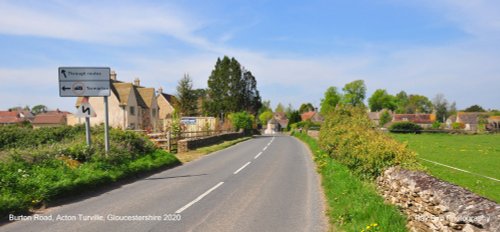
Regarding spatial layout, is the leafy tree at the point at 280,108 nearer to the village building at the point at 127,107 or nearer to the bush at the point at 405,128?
the bush at the point at 405,128

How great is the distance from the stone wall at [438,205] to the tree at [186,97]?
44.7 metres

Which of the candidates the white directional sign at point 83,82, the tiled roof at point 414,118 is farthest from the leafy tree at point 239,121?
the tiled roof at point 414,118

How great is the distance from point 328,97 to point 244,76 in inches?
2145

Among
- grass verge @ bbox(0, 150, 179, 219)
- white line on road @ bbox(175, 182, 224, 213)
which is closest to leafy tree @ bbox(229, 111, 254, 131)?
grass verge @ bbox(0, 150, 179, 219)

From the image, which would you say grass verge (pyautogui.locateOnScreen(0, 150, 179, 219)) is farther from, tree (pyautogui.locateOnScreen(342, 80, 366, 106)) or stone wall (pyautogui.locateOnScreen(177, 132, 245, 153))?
tree (pyautogui.locateOnScreen(342, 80, 366, 106))

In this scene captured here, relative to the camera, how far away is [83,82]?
52.0ft

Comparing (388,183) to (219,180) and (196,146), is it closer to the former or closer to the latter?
(219,180)

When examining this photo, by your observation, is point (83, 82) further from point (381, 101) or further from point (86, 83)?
point (381, 101)

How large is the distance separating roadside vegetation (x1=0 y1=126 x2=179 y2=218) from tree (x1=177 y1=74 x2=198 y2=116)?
104 feet

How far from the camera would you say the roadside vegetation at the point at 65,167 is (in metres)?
9.63

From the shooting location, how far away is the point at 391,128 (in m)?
73.6

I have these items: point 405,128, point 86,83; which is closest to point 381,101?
point 405,128

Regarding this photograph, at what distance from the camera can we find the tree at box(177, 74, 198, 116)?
2042 inches

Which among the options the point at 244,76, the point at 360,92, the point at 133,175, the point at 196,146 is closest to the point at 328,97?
the point at 360,92
